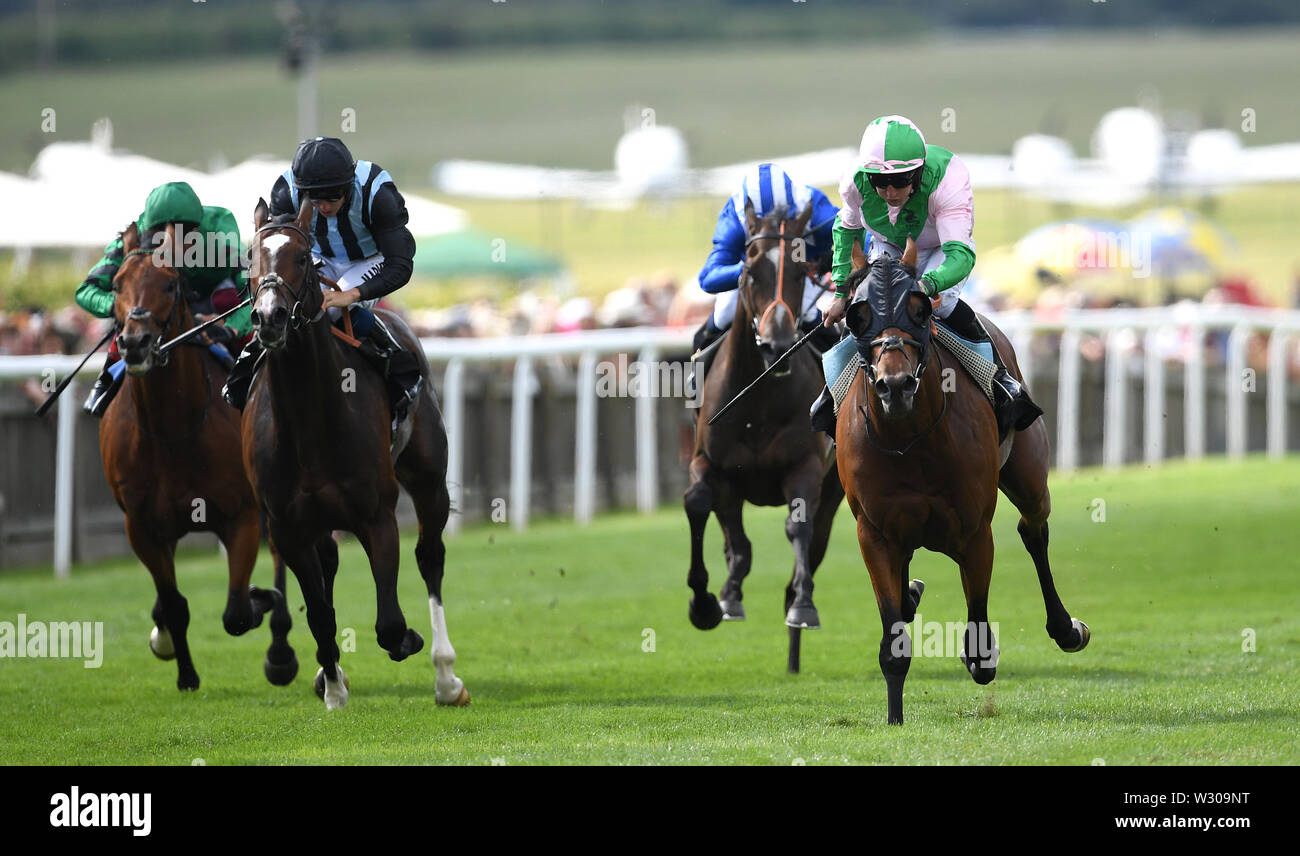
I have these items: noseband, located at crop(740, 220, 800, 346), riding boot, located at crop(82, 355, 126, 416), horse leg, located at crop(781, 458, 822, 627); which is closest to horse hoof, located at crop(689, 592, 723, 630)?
horse leg, located at crop(781, 458, 822, 627)

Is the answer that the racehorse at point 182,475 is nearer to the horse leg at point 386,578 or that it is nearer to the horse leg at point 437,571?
the horse leg at point 437,571

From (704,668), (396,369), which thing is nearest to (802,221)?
(396,369)

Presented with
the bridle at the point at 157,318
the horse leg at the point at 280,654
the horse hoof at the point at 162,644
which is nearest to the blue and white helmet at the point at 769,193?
the bridle at the point at 157,318

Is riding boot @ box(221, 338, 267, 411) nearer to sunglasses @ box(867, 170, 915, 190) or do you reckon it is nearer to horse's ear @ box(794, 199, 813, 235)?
horse's ear @ box(794, 199, 813, 235)

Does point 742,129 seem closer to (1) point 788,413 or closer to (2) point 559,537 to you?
(2) point 559,537

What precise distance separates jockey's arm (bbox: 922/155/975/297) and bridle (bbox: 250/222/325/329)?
224cm

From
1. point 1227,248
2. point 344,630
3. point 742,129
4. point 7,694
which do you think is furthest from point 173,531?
point 742,129

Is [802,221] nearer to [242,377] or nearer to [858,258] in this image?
[858,258]

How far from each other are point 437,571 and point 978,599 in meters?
2.60

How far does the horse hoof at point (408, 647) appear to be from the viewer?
7.11 metres

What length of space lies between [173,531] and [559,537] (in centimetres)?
536

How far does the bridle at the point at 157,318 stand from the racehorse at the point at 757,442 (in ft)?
7.71
